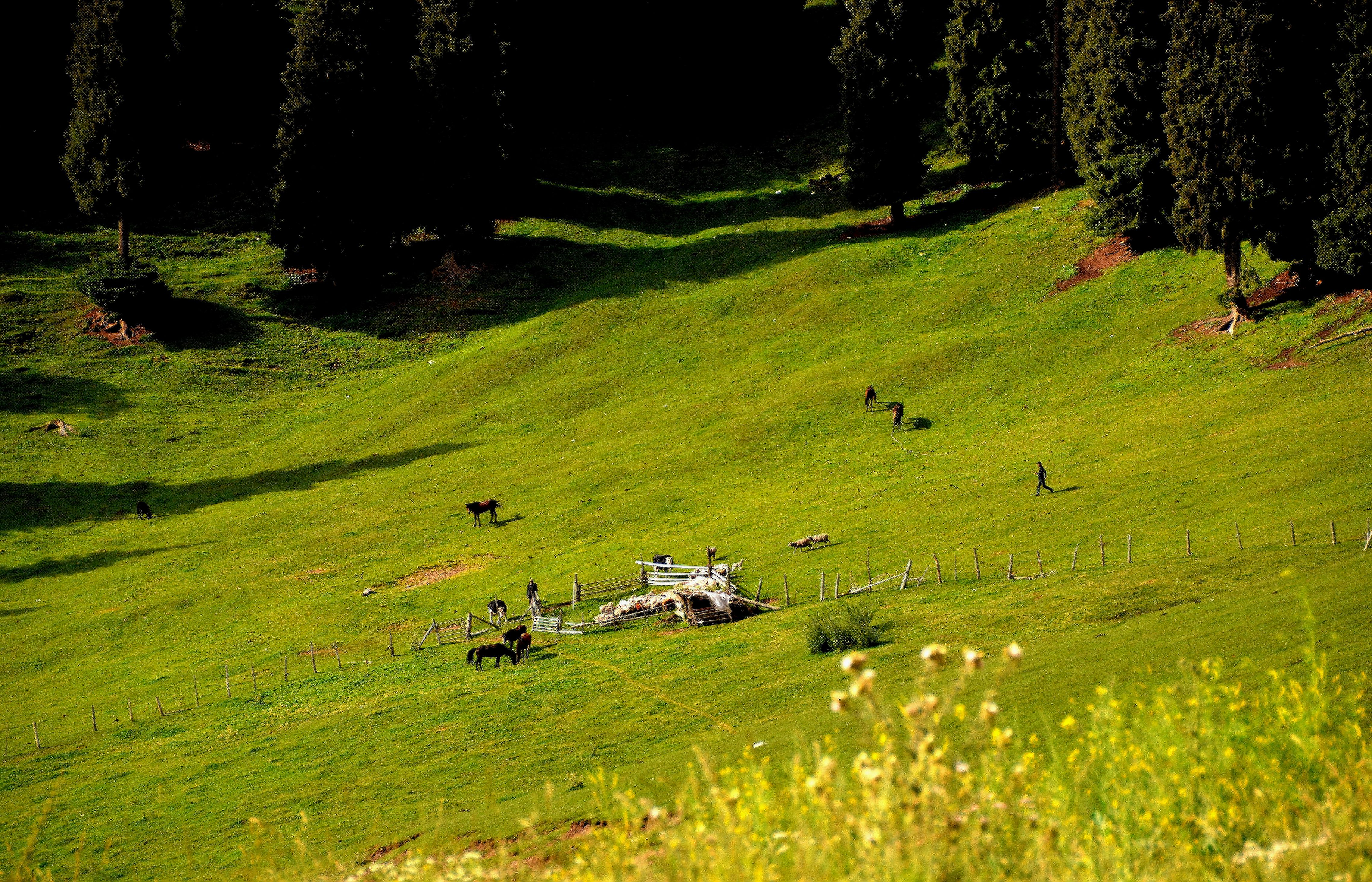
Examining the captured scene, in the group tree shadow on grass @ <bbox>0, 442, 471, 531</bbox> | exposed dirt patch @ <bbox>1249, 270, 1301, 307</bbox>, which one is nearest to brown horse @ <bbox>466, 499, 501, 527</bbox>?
tree shadow on grass @ <bbox>0, 442, 471, 531</bbox>

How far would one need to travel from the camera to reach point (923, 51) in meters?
84.4

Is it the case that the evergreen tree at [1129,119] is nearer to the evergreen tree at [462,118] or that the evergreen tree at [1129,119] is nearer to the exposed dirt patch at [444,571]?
the exposed dirt patch at [444,571]

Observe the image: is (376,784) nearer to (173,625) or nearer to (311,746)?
(311,746)

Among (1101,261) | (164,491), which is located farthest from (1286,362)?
(164,491)

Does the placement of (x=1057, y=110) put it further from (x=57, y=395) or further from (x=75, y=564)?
(x=57, y=395)

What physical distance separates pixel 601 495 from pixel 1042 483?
78.8 ft

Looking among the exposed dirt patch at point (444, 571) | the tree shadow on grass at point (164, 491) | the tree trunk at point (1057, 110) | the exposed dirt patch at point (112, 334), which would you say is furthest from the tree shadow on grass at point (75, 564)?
the tree trunk at point (1057, 110)

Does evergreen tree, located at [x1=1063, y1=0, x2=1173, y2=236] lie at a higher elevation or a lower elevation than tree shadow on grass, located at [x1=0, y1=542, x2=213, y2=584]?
higher

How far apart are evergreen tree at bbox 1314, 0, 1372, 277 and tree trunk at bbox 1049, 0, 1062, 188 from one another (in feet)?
109

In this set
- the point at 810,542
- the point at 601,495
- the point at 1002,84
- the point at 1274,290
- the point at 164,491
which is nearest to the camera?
the point at 810,542

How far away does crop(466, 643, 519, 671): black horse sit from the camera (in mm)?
37094

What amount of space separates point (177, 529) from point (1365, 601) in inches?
2277

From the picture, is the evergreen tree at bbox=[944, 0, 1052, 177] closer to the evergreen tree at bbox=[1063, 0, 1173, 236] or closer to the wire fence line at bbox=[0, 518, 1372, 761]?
the evergreen tree at bbox=[1063, 0, 1173, 236]

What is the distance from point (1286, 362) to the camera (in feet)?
163
